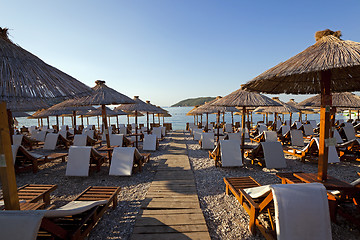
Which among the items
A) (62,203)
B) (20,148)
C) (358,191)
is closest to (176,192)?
(62,203)

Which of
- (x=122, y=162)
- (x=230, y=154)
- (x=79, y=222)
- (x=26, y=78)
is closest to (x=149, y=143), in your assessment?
Answer: (x=122, y=162)

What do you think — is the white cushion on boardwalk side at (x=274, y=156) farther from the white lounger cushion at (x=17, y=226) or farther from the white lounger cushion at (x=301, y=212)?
the white lounger cushion at (x=17, y=226)

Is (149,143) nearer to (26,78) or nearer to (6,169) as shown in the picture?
(26,78)

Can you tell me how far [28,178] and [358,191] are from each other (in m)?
7.36

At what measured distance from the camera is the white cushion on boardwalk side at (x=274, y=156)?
505cm

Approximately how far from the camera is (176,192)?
3602 millimetres

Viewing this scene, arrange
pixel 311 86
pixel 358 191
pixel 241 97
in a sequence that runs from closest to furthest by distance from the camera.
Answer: pixel 358 191 < pixel 311 86 < pixel 241 97

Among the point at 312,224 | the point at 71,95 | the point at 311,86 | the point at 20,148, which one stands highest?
the point at 311,86

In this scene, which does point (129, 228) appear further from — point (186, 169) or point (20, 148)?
point (20, 148)

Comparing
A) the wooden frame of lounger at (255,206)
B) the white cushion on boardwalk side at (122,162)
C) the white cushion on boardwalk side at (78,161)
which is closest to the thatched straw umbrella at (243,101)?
the wooden frame of lounger at (255,206)

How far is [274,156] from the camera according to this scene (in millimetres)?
5098

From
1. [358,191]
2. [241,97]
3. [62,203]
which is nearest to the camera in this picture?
[358,191]

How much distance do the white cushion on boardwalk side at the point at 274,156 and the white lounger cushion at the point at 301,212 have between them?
3520mm

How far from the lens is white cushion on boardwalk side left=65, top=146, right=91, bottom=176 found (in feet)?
14.8
